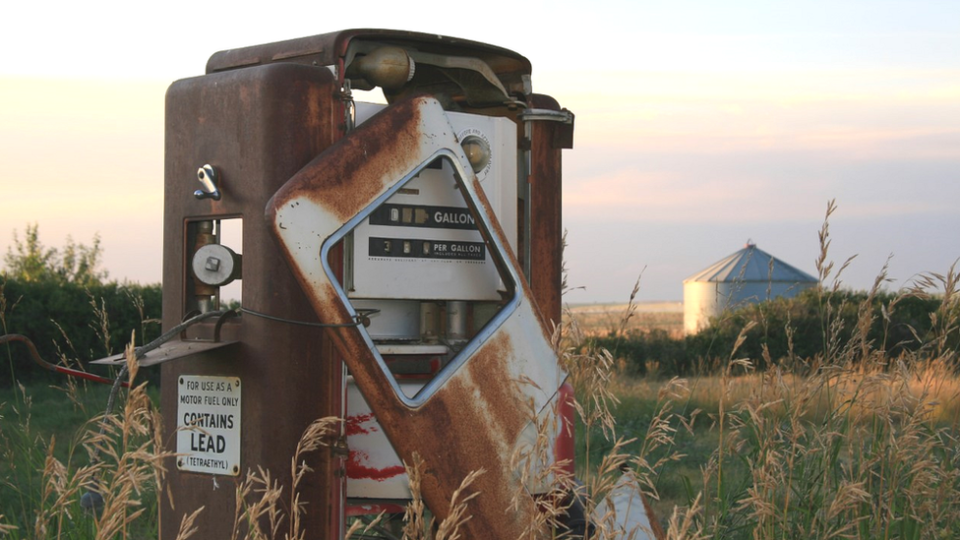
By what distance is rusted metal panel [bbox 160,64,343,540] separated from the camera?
329 centimetres

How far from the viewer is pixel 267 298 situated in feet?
10.8

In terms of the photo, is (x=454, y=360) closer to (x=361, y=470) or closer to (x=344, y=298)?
(x=344, y=298)

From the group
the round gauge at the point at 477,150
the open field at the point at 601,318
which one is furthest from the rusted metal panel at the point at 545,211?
the round gauge at the point at 477,150

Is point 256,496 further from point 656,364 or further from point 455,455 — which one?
point 656,364

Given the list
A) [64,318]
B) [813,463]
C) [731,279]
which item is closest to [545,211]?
[813,463]

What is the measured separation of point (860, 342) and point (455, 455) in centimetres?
143

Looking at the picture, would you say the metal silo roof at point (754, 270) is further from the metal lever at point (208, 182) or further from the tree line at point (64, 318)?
the metal lever at point (208, 182)

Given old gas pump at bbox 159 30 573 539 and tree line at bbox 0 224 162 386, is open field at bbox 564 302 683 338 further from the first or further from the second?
tree line at bbox 0 224 162 386

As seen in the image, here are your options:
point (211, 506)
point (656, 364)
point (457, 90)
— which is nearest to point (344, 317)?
point (211, 506)

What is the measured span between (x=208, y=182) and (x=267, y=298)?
0.43m

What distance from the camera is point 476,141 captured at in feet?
12.2

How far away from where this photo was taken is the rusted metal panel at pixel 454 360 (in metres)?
2.97

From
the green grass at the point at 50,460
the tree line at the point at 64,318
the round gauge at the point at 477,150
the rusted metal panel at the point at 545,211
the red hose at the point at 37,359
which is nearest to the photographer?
the green grass at the point at 50,460

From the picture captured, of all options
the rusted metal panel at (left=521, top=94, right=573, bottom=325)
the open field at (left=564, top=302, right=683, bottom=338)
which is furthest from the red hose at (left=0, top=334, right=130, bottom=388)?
the rusted metal panel at (left=521, top=94, right=573, bottom=325)
